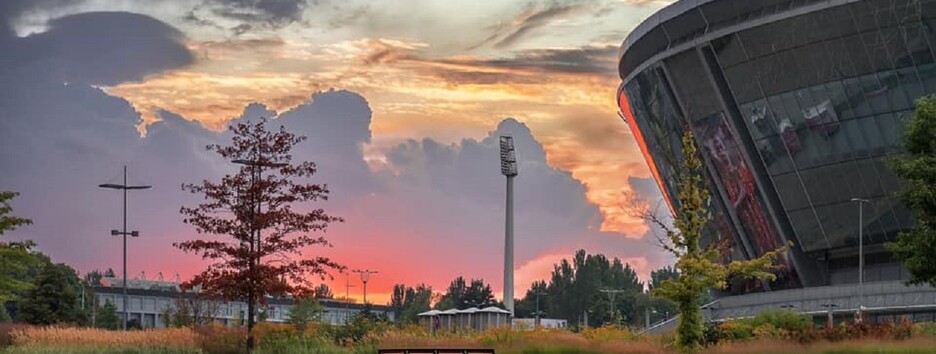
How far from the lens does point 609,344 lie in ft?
113

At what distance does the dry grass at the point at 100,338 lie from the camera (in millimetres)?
38719

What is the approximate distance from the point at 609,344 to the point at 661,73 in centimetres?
3927

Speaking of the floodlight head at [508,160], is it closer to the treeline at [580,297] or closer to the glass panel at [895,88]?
the treeline at [580,297]

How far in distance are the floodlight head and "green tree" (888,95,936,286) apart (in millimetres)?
84867

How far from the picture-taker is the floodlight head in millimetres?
122375

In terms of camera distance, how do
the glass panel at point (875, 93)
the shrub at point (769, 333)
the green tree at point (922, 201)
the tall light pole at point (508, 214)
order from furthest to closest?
the tall light pole at point (508, 214) → the glass panel at point (875, 93) → the green tree at point (922, 201) → the shrub at point (769, 333)

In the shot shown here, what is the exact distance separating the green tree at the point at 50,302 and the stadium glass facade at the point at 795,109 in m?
34.6

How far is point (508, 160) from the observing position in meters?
123

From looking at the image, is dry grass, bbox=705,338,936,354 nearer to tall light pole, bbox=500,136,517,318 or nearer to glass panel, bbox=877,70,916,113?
glass panel, bbox=877,70,916,113

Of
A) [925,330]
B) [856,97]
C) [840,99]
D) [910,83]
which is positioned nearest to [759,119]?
→ [840,99]

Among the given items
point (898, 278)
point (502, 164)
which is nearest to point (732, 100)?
point (898, 278)

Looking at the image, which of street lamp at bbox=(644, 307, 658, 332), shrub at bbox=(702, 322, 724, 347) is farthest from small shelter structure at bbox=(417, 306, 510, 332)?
shrub at bbox=(702, 322, 724, 347)

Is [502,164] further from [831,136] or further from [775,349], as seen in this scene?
[775,349]

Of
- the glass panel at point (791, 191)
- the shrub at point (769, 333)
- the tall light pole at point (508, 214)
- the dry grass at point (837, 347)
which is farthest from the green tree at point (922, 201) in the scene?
the tall light pole at point (508, 214)
